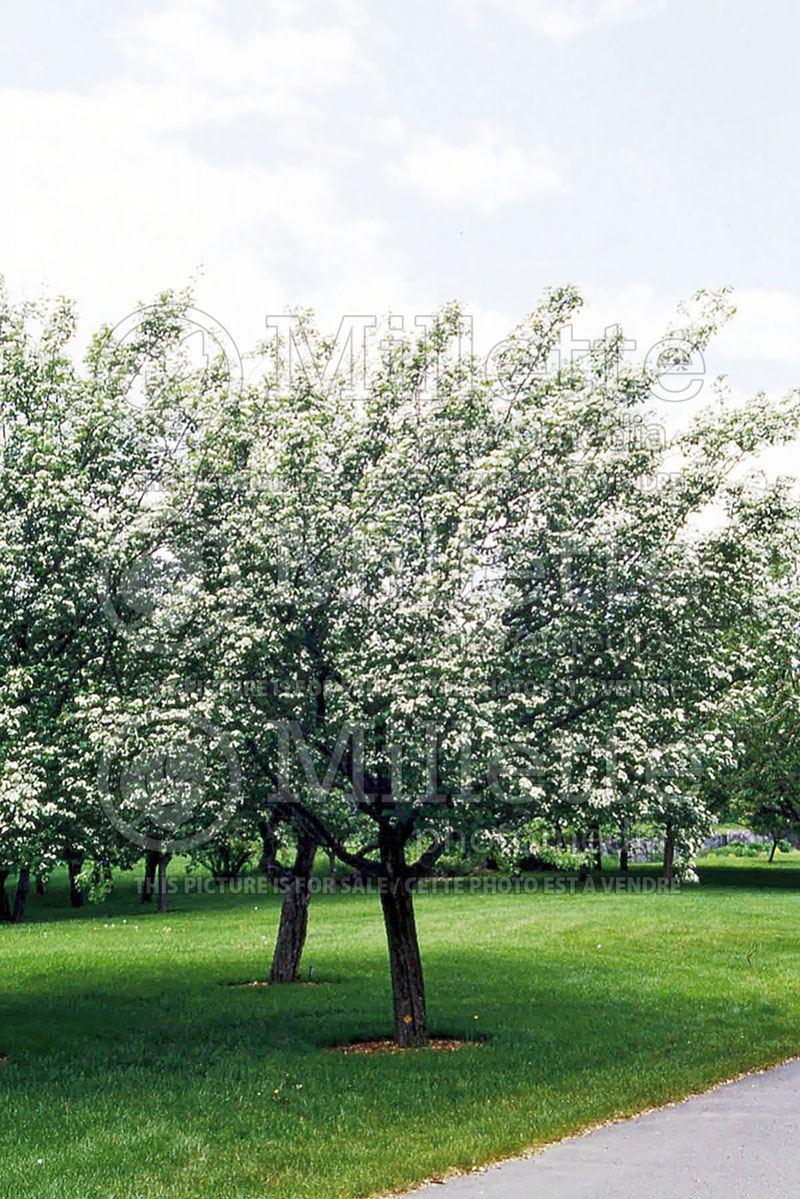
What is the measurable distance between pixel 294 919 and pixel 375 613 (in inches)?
426

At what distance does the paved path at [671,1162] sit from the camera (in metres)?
8.84

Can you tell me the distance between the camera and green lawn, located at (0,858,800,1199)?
1002 centimetres

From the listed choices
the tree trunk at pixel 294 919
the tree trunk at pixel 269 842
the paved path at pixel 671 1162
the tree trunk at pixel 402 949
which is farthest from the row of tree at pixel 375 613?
the tree trunk at pixel 294 919

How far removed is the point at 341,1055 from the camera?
14789 millimetres

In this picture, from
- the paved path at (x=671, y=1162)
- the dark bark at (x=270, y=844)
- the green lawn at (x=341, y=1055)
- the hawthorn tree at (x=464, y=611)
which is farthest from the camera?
the dark bark at (x=270, y=844)

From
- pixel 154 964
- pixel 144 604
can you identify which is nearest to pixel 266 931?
pixel 154 964

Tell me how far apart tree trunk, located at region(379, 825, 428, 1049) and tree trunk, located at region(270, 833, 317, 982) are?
5.97m

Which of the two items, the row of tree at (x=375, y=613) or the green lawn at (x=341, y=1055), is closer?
the green lawn at (x=341, y=1055)

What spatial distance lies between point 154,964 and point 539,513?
17393 mm

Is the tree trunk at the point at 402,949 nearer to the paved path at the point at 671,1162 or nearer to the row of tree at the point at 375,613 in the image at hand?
the row of tree at the point at 375,613

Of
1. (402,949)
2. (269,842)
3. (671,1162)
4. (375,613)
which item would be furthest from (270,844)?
(671,1162)

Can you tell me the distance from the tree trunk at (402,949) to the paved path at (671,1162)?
456cm

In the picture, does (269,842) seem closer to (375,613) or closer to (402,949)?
(402,949)

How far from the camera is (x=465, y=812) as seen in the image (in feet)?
44.7
